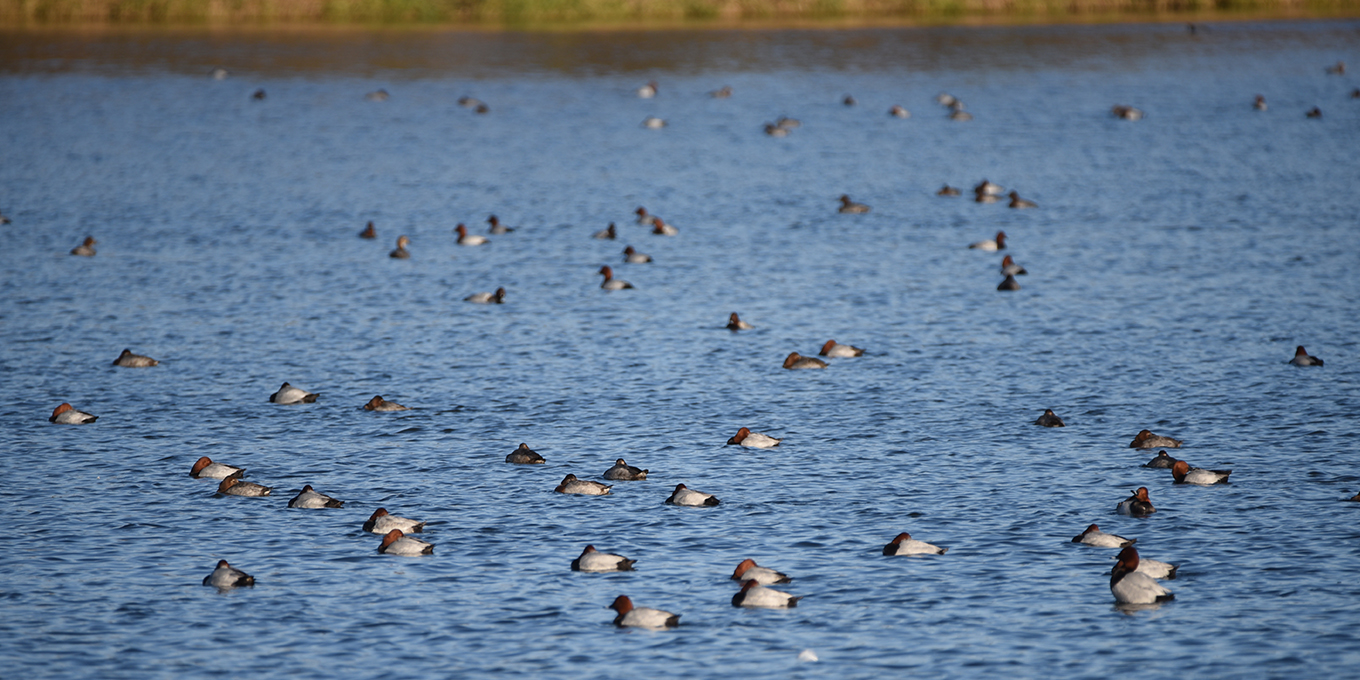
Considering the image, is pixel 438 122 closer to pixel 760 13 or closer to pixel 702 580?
pixel 760 13

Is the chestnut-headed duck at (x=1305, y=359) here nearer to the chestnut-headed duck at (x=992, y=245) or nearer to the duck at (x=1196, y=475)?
the duck at (x=1196, y=475)

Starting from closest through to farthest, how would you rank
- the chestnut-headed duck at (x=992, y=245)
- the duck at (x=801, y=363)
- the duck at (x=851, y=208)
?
1. the duck at (x=801, y=363)
2. the chestnut-headed duck at (x=992, y=245)
3. the duck at (x=851, y=208)

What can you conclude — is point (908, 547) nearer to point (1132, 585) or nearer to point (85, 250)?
point (1132, 585)

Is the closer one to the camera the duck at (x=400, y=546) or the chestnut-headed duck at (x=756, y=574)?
the chestnut-headed duck at (x=756, y=574)

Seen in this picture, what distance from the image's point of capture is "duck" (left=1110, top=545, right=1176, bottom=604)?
22859mm

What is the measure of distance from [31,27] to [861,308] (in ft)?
242

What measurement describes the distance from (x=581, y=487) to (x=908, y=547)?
641 cm

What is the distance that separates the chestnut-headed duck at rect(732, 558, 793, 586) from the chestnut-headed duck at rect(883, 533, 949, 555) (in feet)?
7.16

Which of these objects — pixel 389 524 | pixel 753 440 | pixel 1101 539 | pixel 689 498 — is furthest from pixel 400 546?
pixel 1101 539

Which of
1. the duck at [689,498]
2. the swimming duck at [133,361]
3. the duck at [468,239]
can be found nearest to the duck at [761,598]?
the duck at [689,498]

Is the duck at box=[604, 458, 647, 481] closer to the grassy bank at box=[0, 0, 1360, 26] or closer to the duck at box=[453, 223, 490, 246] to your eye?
the duck at box=[453, 223, 490, 246]

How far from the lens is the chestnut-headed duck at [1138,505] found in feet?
87.2

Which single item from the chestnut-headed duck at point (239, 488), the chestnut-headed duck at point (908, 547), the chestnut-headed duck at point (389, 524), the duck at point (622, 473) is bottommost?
the chestnut-headed duck at point (239, 488)

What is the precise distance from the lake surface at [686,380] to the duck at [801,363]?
0.59m
